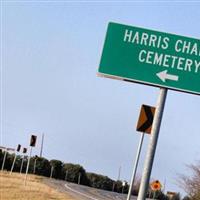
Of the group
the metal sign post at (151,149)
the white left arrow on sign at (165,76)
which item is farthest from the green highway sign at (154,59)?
the metal sign post at (151,149)

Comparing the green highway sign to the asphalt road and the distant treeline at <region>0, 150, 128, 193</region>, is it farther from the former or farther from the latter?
the distant treeline at <region>0, 150, 128, 193</region>

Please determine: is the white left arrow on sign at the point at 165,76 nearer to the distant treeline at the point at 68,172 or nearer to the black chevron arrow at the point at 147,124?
the black chevron arrow at the point at 147,124

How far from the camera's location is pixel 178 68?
867cm

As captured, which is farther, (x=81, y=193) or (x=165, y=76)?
(x=81, y=193)

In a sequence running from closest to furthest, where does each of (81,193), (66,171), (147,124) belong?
(147,124) → (81,193) → (66,171)

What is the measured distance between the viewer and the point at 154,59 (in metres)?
8.68

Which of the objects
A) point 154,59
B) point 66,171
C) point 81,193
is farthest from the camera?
point 66,171

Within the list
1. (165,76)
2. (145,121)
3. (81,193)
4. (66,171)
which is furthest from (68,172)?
(165,76)

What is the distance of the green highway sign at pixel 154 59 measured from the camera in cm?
866

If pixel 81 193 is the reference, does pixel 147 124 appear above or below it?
above

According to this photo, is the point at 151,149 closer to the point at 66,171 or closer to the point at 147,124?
the point at 147,124

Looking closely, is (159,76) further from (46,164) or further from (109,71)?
(46,164)

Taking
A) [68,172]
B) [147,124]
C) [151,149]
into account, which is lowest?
[68,172]

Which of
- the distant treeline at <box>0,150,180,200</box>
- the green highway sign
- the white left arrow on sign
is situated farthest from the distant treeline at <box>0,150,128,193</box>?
the white left arrow on sign
